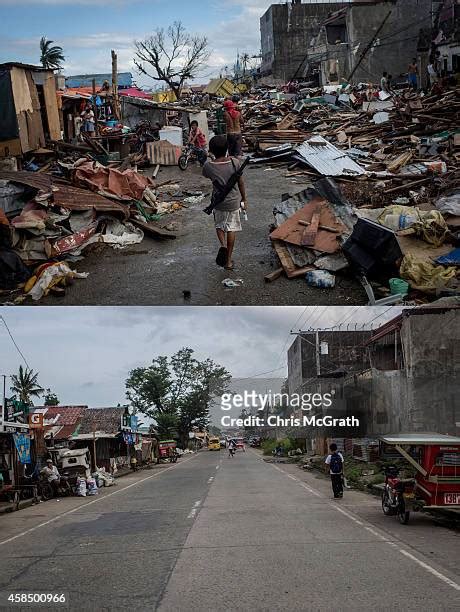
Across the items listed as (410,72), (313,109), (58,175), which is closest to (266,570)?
(58,175)

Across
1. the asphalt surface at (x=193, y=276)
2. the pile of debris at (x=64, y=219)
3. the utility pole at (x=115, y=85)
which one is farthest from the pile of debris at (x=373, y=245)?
the utility pole at (x=115, y=85)

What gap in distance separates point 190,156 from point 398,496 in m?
10.4

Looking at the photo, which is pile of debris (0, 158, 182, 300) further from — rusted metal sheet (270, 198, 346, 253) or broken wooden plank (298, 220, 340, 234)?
broken wooden plank (298, 220, 340, 234)

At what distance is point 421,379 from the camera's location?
1752 cm

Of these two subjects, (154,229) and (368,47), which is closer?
(154,229)

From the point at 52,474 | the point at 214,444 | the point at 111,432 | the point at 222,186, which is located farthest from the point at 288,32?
the point at 222,186

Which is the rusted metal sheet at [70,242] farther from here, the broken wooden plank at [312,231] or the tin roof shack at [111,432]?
the tin roof shack at [111,432]

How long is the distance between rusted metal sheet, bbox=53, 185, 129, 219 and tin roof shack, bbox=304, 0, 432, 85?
1210 inches

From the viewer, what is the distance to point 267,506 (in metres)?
14.6

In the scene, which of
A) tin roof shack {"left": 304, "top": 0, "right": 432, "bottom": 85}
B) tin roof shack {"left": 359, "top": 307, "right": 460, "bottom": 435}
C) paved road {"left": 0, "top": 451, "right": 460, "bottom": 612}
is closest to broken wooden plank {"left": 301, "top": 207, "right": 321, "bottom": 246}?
paved road {"left": 0, "top": 451, "right": 460, "bottom": 612}

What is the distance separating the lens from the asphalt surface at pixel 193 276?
9.40 m

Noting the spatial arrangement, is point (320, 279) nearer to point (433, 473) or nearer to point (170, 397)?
point (433, 473)

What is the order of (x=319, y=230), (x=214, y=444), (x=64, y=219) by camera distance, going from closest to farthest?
(x=319, y=230) < (x=64, y=219) < (x=214, y=444)

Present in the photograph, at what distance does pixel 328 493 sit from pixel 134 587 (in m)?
11.5
